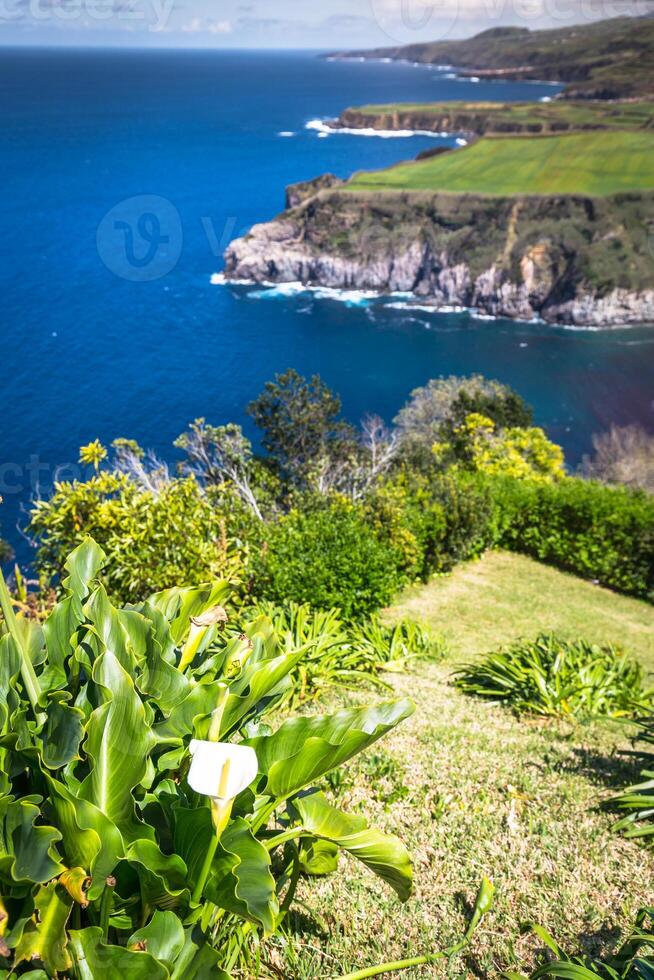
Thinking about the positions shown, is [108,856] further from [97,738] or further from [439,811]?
[439,811]

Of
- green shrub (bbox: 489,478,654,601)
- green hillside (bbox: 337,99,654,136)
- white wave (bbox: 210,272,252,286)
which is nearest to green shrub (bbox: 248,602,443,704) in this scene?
green shrub (bbox: 489,478,654,601)

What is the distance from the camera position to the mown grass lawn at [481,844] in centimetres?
270

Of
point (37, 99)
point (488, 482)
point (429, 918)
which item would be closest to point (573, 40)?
point (37, 99)

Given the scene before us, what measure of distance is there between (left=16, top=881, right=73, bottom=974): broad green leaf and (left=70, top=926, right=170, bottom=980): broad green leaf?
0.10 ft

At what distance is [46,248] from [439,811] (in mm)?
77191

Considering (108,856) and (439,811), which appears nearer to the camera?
(108,856)

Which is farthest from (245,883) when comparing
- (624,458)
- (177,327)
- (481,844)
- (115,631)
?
(177,327)

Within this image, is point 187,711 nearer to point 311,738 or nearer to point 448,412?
point 311,738

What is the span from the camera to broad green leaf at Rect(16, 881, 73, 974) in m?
1.89

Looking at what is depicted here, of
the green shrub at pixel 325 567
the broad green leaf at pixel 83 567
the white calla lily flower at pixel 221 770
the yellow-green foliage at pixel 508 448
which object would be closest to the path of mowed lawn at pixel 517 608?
the green shrub at pixel 325 567

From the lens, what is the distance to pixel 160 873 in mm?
2008

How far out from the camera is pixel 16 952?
188cm

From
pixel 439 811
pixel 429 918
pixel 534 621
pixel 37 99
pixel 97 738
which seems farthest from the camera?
pixel 37 99

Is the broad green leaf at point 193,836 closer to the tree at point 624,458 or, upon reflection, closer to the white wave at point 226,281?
the tree at point 624,458
